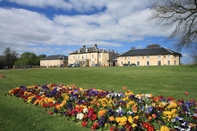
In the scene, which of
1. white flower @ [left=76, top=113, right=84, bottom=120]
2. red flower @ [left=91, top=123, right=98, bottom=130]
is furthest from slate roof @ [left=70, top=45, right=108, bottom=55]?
red flower @ [left=91, top=123, right=98, bottom=130]

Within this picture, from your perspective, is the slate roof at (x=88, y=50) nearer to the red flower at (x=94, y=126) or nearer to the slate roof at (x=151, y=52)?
the slate roof at (x=151, y=52)

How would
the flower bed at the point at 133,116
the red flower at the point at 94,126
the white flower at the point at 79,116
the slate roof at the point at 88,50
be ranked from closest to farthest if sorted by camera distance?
1. the flower bed at the point at 133,116
2. the red flower at the point at 94,126
3. the white flower at the point at 79,116
4. the slate roof at the point at 88,50

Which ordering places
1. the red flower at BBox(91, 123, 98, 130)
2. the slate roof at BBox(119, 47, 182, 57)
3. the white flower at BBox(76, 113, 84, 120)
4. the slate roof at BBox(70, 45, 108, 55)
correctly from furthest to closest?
the slate roof at BBox(70, 45, 108, 55), the slate roof at BBox(119, 47, 182, 57), the white flower at BBox(76, 113, 84, 120), the red flower at BBox(91, 123, 98, 130)

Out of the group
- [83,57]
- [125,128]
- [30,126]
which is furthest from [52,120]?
[83,57]

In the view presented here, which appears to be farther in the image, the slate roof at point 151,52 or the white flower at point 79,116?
the slate roof at point 151,52

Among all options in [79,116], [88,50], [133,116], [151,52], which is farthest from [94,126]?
[88,50]

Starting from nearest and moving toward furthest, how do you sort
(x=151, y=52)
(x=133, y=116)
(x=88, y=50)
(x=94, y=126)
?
(x=94, y=126), (x=133, y=116), (x=151, y=52), (x=88, y=50)

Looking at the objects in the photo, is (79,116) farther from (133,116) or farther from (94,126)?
(133,116)

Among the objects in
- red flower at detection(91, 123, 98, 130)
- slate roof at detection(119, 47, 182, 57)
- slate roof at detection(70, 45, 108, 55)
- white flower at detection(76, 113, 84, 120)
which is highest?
slate roof at detection(70, 45, 108, 55)

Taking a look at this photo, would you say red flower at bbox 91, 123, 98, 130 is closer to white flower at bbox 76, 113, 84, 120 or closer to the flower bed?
the flower bed

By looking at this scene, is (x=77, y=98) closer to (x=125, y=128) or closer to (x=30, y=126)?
(x=30, y=126)

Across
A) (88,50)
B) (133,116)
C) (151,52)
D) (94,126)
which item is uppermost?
(88,50)

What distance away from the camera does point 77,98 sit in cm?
650

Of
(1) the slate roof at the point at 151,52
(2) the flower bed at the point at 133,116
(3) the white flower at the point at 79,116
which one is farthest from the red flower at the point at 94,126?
(1) the slate roof at the point at 151,52
